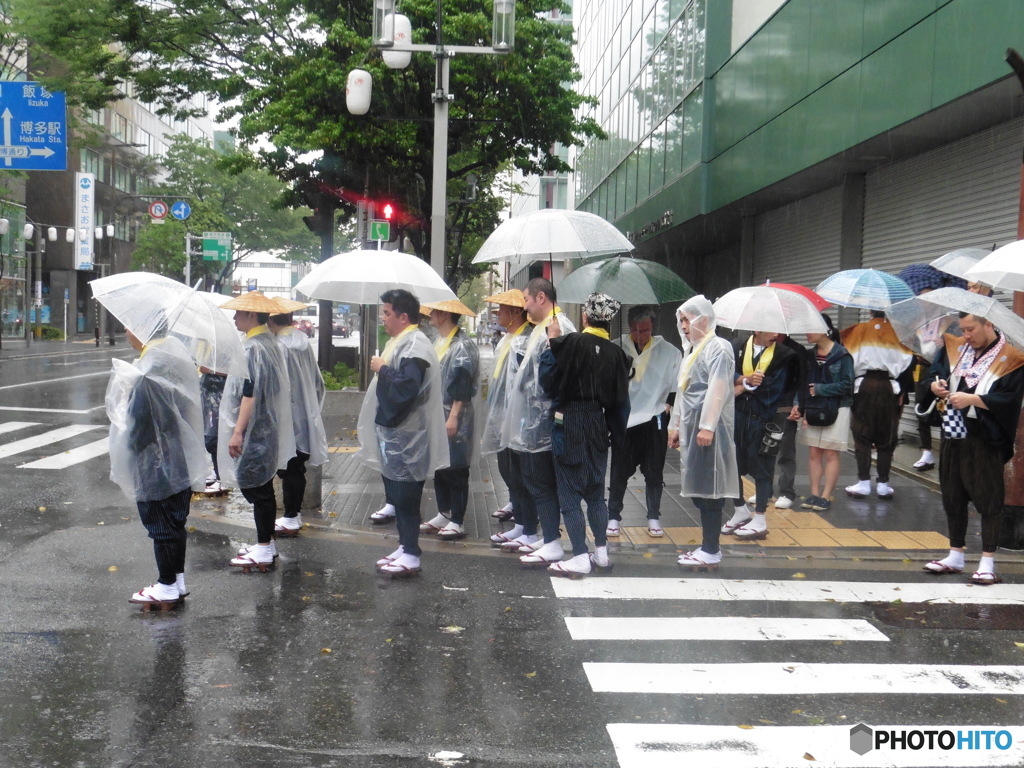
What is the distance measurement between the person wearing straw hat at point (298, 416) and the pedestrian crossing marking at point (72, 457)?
4.58 metres

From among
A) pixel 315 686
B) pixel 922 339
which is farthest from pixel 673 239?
pixel 315 686

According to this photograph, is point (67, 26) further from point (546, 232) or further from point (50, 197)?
point (50, 197)

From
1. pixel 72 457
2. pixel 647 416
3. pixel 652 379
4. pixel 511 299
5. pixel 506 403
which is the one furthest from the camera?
pixel 72 457

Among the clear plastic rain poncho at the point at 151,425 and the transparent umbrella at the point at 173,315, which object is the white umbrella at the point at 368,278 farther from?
the clear plastic rain poncho at the point at 151,425

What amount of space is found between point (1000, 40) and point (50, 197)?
2365 inches

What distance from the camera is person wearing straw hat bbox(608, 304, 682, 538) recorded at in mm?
8242

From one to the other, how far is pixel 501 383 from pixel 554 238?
4.03 ft

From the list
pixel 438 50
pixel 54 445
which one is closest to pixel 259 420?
pixel 438 50

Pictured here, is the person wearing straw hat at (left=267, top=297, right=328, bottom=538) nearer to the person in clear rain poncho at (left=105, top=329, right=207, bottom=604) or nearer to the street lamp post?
the person in clear rain poncho at (left=105, top=329, right=207, bottom=604)

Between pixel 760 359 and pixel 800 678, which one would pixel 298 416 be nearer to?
pixel 760 359

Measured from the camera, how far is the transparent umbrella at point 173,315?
5.87 metres

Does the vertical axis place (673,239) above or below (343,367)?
above

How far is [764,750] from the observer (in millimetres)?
4215

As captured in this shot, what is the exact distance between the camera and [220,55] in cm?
2067
